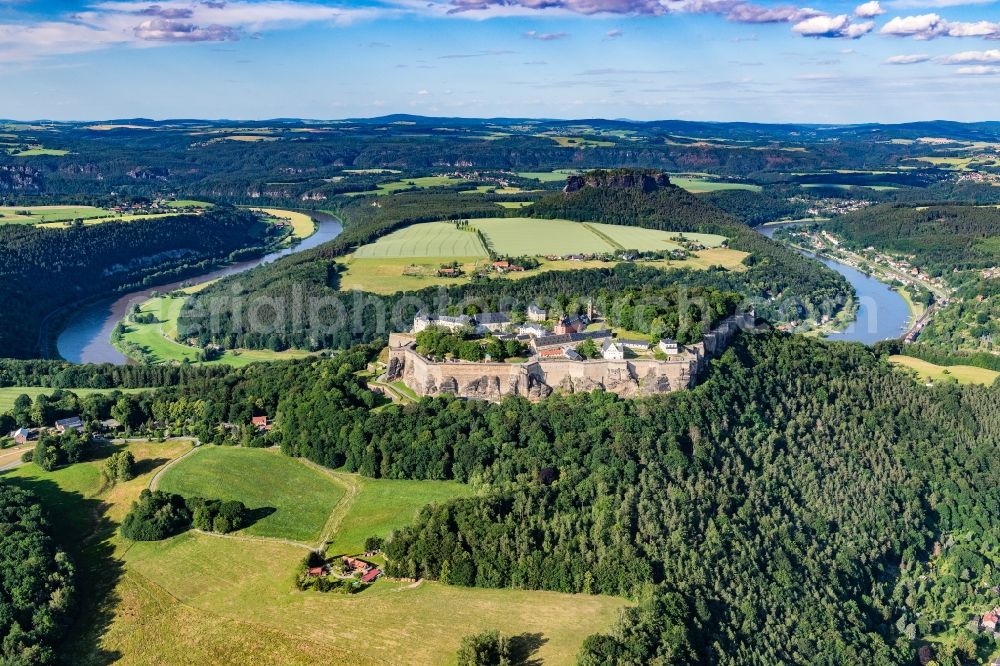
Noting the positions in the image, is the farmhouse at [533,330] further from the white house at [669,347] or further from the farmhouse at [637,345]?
the white house at [669,347]

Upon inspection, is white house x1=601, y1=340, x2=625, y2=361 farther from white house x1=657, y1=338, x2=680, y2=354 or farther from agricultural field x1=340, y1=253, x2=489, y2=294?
agricultural field x1=340, y1=253, x2=489, y2=294

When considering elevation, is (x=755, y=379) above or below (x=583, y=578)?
above

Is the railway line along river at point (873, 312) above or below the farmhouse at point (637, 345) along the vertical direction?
below

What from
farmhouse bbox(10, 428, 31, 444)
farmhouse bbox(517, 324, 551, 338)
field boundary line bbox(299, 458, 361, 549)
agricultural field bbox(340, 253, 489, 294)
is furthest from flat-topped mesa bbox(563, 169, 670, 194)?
farmhouse bbox(10, 428, 31, 444)

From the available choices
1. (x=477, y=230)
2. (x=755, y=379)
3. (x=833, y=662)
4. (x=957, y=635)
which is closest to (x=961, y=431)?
(x=755, y=379)

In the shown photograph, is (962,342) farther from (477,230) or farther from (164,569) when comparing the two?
(164,569)

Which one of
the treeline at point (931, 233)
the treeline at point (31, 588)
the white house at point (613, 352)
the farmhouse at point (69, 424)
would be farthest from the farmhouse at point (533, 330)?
the treeline at point (931, 233)
